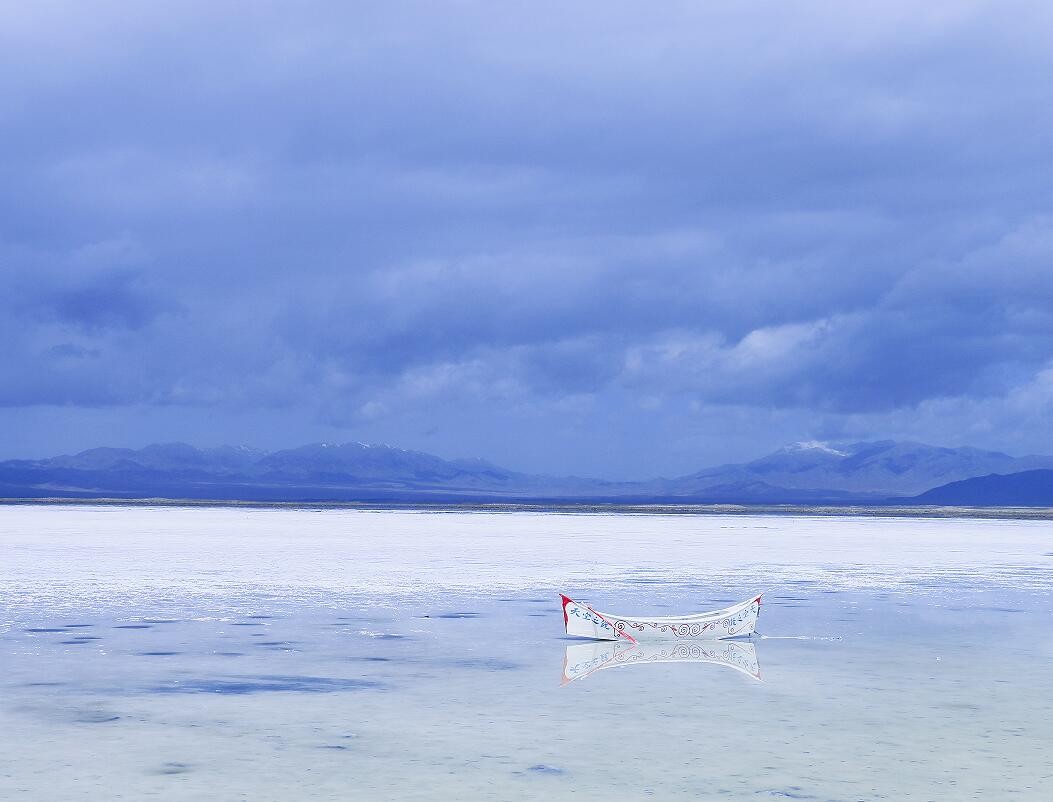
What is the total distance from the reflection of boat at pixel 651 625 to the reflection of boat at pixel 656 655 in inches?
7.5

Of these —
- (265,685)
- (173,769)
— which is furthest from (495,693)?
(173,769)

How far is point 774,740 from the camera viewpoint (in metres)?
16.5

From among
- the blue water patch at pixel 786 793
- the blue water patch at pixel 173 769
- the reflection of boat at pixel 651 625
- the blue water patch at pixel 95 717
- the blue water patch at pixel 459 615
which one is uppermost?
the reflection of boat at pixel 651 625

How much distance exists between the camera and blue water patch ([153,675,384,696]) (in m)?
19.9

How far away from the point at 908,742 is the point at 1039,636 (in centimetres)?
1267

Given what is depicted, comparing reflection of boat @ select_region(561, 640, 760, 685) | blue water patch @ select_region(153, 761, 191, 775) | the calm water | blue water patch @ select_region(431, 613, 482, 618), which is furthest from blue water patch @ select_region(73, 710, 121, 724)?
blue water patch @ select_region(431, 613, 482, 618)

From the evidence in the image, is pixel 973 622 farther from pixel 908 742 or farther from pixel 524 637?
pixel 908 742

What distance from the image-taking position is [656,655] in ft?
82.8

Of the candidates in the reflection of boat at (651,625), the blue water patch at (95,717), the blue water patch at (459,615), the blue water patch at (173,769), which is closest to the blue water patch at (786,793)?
the blue water patch at (173,769)

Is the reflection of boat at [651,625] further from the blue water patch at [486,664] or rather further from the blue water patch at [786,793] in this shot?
the blue water patch at [786,793]

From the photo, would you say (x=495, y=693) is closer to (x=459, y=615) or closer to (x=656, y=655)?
(x=656, y=655)

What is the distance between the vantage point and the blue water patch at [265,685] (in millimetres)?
19859

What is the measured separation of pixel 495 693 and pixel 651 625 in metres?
7.51

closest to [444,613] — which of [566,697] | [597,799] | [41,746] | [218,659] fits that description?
[218,659]
